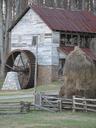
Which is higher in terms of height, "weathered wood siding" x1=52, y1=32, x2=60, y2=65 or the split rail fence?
"weathered wood siding" x1=52, y1=32, x2=60, y2=65

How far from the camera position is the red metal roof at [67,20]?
5394 cm

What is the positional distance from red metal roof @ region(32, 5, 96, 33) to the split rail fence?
2201cm

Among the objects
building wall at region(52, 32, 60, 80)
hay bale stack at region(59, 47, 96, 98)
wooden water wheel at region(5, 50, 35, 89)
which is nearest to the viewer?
hay bale stack at region(59, 47, 96, 98)

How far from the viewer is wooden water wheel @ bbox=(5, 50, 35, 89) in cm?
5194

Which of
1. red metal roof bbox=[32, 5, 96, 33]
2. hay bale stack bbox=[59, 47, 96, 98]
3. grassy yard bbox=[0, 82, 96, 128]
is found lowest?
grassy yard bbox=[0, 82, 96, 128]

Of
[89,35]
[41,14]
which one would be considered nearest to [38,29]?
[41,14]

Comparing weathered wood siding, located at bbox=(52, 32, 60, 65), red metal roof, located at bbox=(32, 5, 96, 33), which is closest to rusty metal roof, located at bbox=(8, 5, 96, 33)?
red metal roof, located at bbox=(32, 5, 96, 33)

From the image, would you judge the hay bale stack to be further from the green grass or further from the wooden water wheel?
the wooden water wheel

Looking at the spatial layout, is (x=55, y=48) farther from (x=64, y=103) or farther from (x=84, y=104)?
(x=84, y=104)

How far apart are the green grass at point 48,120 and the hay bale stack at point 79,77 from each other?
249cm

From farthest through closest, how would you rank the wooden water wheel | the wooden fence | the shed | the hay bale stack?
the shed → the wooden water wheel → the hay bale stack → the wooden fence

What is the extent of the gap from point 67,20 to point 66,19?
0.64ft

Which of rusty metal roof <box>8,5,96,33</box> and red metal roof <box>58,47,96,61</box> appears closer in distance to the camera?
red metal roof <box>58,47,96,61</box>

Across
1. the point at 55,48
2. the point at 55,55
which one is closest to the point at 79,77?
the point at 55,55
